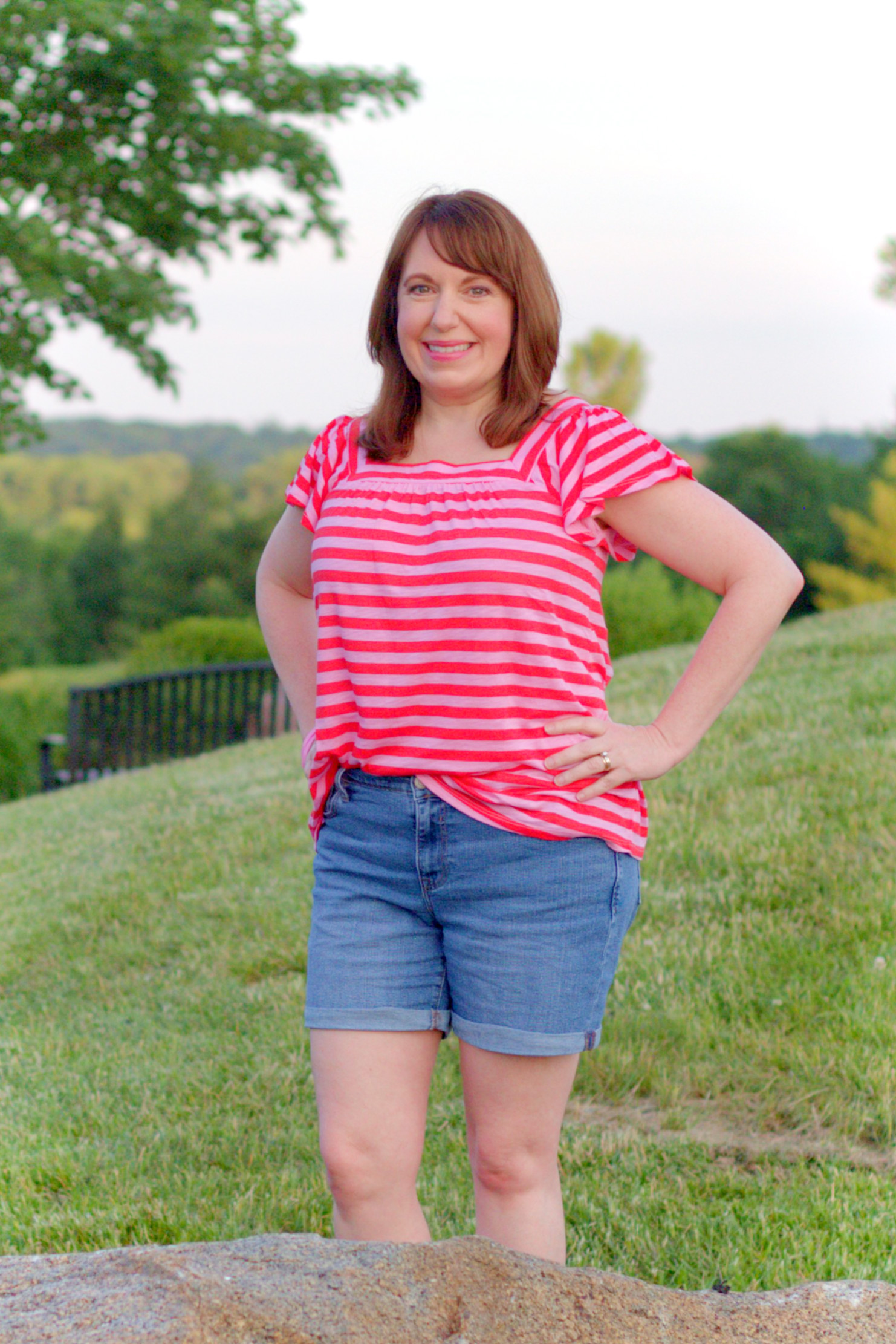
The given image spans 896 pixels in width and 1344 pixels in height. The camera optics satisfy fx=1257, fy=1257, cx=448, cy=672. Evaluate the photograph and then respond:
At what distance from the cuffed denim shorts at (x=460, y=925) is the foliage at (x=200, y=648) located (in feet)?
50.0

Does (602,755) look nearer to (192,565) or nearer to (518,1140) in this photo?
(518,1140)

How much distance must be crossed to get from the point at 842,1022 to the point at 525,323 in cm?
259

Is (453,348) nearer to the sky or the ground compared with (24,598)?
nearer to the sky

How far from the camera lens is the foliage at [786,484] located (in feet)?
139

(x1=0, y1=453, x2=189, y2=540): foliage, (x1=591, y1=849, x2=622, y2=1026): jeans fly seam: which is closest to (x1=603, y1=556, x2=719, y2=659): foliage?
(x1=591, y1=849, x2=622, y2=1026): jeans fly seam

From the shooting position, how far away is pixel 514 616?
2.08m

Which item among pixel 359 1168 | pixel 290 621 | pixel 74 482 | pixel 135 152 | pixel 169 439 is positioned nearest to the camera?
pixel 359 1168

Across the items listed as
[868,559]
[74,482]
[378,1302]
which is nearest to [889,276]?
[868,559]

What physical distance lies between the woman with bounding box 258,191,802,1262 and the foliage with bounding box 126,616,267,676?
15188 mm

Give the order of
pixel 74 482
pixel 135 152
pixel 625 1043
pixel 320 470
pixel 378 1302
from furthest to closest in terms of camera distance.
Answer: pixel 74 482, pixel 135 152, pixel 625 1043, pixel 320 470, pixel 378 1302

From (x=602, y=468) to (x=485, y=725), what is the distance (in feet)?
1.56

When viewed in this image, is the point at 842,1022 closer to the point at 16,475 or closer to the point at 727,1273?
the point at 727,1273

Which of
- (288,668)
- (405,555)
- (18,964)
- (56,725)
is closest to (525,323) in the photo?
(405,555)

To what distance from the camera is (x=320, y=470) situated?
2.40 m
